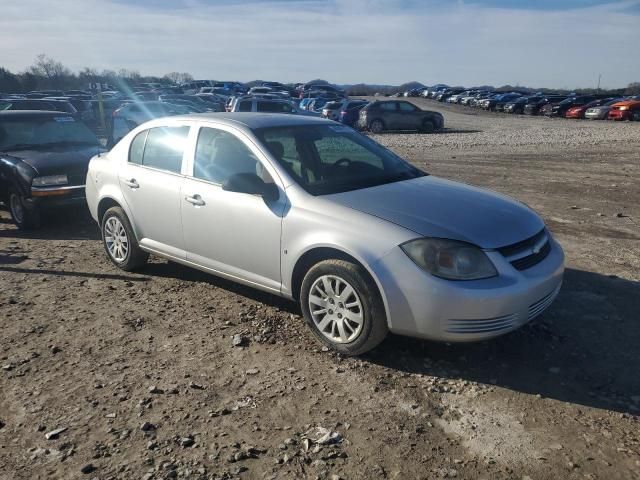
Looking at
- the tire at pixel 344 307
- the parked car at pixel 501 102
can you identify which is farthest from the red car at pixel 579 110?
the tire at pixel 344 307

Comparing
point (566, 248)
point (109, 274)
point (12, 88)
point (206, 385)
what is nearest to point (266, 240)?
point (206, 385)

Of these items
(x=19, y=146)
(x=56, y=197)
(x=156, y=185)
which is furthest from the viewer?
(x=19, y=146)

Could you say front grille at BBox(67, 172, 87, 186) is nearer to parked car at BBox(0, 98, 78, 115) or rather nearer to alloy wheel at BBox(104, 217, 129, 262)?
alloy wheel at BBox(104, 217, 129, 262)

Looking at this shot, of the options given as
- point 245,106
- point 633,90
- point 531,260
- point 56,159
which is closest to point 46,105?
point 245,106

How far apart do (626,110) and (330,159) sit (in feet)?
109

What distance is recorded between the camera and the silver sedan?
12.2 feet

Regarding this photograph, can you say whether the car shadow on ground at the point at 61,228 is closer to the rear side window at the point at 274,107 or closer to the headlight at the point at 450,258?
the headlight at the point at 450,258

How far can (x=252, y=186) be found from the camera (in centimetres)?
432

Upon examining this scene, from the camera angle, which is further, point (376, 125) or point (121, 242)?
point (376, 125)

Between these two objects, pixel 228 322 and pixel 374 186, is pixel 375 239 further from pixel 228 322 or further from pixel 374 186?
pixel 228 322

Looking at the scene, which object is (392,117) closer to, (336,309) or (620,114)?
(620,114)

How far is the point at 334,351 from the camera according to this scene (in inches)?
165

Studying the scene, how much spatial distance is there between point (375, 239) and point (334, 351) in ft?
3.13

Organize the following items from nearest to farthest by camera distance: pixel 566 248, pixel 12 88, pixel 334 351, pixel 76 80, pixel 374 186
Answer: pixel 334 351
pixel 374 186
pixel 566 248
pixel 12 88
pixel 76 80
